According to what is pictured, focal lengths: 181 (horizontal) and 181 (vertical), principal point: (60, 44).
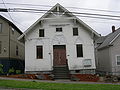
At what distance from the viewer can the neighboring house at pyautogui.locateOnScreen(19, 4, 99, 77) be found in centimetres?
2166

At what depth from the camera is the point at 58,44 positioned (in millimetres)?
22109

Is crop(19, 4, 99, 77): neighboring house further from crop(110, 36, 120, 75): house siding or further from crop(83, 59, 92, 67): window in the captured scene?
crop(110, 36, 120, 75): house siding

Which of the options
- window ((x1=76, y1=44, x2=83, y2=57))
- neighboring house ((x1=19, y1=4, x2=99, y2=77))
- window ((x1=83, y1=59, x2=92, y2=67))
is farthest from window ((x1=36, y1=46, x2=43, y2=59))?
A: window ((x1=83, y1=59, x2=92, y2=67))

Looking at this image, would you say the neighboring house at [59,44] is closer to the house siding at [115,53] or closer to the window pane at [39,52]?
the window pane at [39,52]

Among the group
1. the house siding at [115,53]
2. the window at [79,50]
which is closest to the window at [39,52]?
the window at [79,50]

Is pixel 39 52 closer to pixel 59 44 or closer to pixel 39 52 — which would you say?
pixel 39 52

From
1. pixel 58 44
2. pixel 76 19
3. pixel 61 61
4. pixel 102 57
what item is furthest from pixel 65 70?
pixel 102 57

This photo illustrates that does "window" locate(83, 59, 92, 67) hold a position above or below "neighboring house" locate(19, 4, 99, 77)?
below

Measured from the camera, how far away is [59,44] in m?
22.1

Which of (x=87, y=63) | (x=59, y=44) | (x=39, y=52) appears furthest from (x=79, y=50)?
Result: (x=39, y=52)

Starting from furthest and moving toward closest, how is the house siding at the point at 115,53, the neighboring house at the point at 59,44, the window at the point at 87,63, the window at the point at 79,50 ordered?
1. the house siding at the point at 115,53
2. the window at the point at 79,50
3. the neighboring house at the point at 59,44
4. the window at the point at 87,63

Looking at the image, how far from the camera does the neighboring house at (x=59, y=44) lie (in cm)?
2166

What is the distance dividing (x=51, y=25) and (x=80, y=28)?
11.8 feet

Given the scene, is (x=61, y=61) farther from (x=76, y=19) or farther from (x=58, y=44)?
(x=76, y=19)
